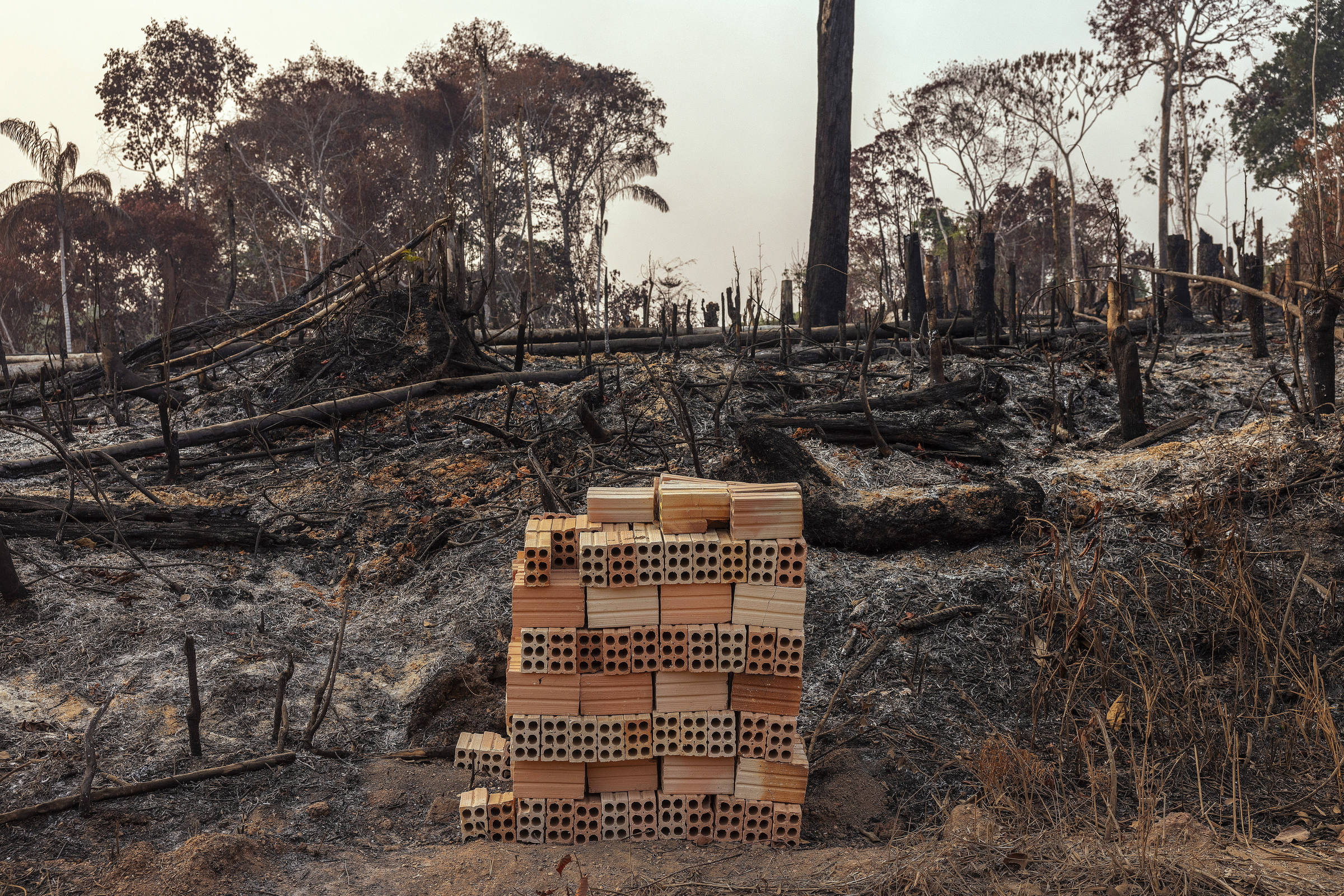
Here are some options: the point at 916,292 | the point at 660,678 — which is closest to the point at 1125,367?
the point at 916,292

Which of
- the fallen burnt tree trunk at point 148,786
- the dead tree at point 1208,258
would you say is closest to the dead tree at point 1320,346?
the fallen burnt tree trunk at point 148,786

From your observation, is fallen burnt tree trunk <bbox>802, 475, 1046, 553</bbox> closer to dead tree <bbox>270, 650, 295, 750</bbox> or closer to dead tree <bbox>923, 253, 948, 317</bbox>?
dead tree <bbox>270, 650, 295, 750</bbox>

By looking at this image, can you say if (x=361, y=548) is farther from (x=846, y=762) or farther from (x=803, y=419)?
(x=846, y=762)

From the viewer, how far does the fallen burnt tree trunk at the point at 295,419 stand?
28.1ft

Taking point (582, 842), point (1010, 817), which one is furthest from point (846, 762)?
point (582, 842)

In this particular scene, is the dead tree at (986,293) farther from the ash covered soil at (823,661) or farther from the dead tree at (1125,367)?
the dead tree at (1125,367)

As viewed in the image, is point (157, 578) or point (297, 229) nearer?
point (157, 578)

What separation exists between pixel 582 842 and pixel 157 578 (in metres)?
3.92

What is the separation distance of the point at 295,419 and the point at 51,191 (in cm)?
2626

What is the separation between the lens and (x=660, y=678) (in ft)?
12.9

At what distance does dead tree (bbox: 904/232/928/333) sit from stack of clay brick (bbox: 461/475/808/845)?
882 cm

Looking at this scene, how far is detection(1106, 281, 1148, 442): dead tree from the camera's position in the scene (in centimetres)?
807

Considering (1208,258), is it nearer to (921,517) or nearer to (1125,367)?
(1125,367)

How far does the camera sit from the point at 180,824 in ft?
13.0
